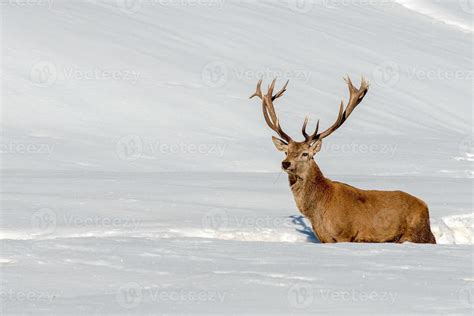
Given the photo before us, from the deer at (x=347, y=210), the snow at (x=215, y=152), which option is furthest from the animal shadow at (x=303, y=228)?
the deer at (x=347, y=210)

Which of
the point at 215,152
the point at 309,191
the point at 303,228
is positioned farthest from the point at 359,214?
the point at 215,152

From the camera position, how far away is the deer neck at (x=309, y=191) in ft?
37.6

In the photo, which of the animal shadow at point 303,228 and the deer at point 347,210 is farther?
the animal shadow at point 303,228

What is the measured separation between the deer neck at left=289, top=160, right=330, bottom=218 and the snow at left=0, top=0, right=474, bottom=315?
56cm

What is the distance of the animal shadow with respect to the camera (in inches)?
469

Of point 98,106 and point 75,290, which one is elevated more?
point 75,290

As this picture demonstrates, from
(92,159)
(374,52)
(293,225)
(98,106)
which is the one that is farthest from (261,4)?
(293,225)

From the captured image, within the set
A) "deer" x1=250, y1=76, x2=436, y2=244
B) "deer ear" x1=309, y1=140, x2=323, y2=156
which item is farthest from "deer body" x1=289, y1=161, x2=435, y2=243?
"deer ear" x1=309, y1=140, x2=323, y2=156

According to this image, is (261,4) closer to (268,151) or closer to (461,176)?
(268,151)

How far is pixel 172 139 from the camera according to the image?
2278cm

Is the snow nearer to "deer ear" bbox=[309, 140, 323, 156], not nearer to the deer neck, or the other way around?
the deer neck

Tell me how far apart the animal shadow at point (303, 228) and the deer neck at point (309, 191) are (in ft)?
1.63

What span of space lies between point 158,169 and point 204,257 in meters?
9.59

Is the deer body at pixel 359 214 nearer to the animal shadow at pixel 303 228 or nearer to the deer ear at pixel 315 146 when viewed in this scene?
the deer ear at pixel 315 146
